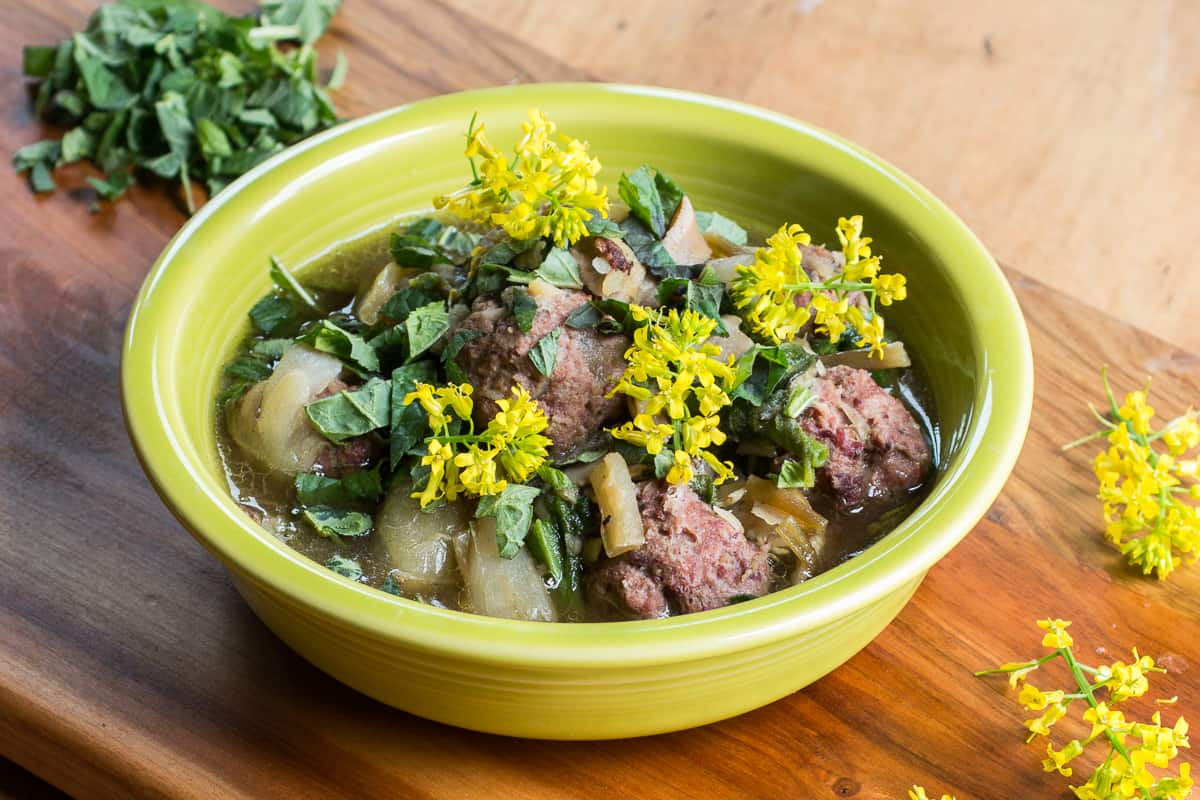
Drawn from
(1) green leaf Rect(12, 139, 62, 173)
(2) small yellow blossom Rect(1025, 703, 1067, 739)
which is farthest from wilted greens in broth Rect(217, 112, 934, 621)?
(1) green leaf Rect(12, 139, 62, 173)

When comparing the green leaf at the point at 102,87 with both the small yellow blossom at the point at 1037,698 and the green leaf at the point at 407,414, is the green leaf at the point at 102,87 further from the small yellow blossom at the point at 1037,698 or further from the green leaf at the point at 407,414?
the small yellow blossom at the point at 1037,698

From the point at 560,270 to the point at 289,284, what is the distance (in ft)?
2.35

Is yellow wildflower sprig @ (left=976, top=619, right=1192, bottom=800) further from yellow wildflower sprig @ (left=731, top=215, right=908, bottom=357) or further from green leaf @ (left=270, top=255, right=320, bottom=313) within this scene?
green leaf @ (left=270, top=255, right=320, bottom=313)

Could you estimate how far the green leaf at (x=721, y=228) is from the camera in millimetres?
3041

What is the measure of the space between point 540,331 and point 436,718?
742 mm

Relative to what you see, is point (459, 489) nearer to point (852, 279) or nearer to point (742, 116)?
point (852, 279)

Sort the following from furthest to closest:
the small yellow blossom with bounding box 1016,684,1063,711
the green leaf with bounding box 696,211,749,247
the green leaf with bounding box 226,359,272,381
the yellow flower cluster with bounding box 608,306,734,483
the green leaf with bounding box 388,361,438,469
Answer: the green leaf with bounding box 696,211,749,247
the green leaf with bounding box 226,359,272,381
the green leaf with bounding box 388,361,438,469
the small yellow blossom with bounding box 1016,684,1063,711
the yellow flower cluster with bounding box 608,306,734,483

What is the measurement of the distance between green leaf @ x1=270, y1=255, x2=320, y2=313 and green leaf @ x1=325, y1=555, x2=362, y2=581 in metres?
0.73

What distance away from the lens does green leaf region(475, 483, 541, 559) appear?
2510 mm

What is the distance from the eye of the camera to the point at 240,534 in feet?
7.60

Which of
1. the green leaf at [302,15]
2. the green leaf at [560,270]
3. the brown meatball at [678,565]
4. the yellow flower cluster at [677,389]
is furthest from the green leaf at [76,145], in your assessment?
the brown meatball at [678,565]

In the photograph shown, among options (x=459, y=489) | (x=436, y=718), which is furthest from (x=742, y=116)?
(x=436, y=718)

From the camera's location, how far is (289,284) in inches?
121

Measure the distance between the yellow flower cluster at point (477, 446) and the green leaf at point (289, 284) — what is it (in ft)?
2.18
